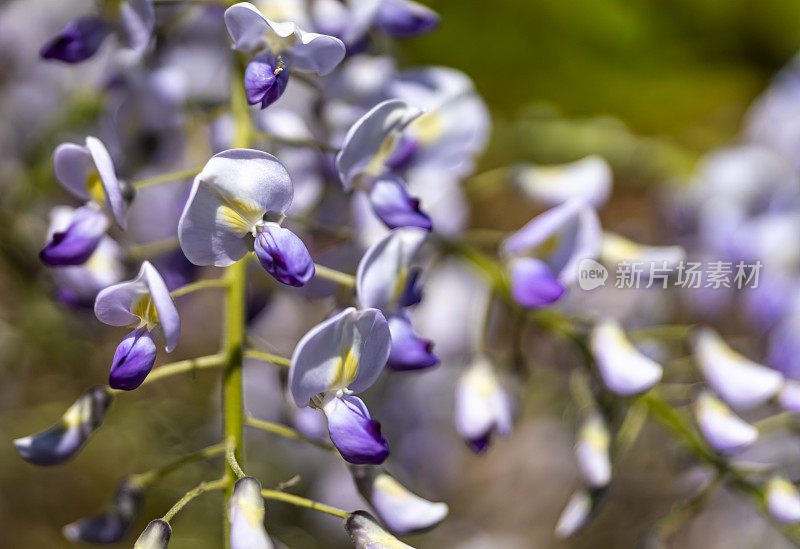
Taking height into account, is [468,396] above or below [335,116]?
below

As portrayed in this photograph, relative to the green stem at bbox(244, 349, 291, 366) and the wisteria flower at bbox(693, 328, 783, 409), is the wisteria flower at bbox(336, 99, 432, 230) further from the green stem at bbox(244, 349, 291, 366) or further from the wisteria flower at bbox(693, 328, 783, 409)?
the wisteria flower at bbox(693, 328, 783, 409)

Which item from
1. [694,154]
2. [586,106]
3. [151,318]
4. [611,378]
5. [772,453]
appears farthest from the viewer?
[586,106]

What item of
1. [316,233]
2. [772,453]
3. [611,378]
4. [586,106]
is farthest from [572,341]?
[586,106]

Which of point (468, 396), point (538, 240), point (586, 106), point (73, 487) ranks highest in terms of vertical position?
point (538, 240)

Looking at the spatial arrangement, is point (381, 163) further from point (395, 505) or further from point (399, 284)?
point (395, 505)

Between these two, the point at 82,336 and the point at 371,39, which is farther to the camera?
the point at 82,336

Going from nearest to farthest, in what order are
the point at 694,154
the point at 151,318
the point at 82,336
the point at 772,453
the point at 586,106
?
the point at 151,318 → the point at 82,336 → the point at 772,453 → the point at 694,154 → the point at 586,106

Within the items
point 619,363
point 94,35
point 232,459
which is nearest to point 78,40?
point 94,35

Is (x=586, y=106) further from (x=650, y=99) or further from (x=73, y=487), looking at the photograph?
(x=73, y=487)
